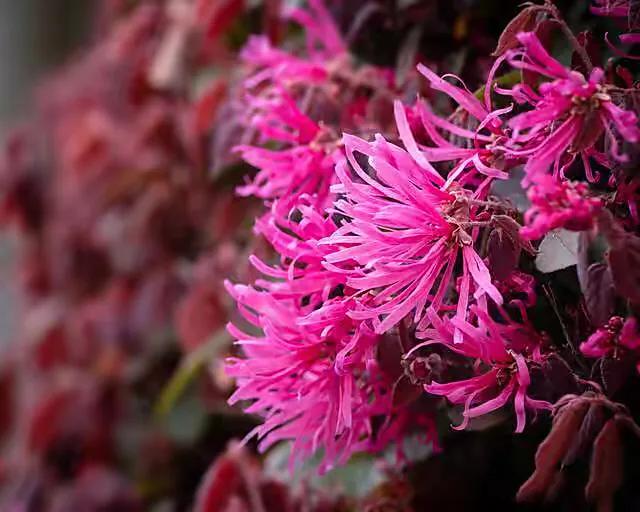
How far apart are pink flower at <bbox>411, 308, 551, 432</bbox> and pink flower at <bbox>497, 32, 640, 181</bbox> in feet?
0.29

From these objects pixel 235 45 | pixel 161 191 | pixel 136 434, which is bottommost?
pixel 136 434

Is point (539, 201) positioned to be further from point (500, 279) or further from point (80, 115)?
point (80, 115)

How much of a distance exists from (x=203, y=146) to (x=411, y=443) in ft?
1.36

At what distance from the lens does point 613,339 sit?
0.42 meters

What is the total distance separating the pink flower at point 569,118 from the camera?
39 cm

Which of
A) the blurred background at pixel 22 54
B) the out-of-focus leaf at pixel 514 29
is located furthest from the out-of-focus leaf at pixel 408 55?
the blurred background at pixel 22 54

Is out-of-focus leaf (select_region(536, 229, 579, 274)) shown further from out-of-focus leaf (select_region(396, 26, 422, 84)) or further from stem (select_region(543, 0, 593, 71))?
out-of-focus leaf (select_region(396, 26, 422, 84))

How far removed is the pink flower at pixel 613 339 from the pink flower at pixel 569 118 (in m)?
0.08

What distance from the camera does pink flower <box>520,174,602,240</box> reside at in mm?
370

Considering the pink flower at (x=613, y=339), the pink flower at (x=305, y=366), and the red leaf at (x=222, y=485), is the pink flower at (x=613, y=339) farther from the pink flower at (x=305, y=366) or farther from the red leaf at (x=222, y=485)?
the red leaf at (x=222, y=485)

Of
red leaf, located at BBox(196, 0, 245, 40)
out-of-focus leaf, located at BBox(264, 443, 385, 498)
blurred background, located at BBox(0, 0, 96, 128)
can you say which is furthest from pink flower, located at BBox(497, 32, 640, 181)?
blurred background, located at BBox(0, 0, 96, 128)

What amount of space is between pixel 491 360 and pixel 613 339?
0.06m

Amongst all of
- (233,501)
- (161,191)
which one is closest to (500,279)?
(233,501)

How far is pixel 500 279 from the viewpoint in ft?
1.38
